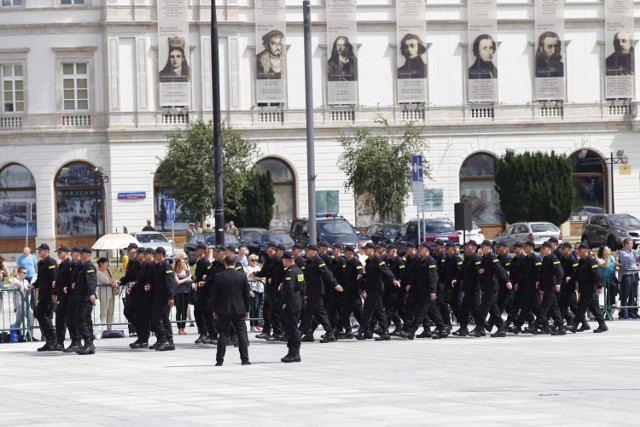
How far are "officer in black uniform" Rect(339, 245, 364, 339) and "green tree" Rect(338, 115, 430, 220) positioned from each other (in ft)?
105

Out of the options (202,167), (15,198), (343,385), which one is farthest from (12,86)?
(343,385)

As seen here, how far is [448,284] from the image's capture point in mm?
27203

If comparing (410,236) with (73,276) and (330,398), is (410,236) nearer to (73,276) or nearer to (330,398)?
(73,276)

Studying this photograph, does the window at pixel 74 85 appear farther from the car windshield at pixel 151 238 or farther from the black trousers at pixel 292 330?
the black trousers at pixel 292 330

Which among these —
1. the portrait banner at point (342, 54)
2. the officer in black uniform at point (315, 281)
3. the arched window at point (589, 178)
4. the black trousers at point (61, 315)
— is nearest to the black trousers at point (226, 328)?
the officer in black uniform at point (315, 281)

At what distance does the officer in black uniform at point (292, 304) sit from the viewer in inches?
857

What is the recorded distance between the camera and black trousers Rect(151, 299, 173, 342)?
80.6 feet

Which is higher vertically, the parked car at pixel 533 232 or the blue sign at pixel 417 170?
the blue sign at pixel 417 170

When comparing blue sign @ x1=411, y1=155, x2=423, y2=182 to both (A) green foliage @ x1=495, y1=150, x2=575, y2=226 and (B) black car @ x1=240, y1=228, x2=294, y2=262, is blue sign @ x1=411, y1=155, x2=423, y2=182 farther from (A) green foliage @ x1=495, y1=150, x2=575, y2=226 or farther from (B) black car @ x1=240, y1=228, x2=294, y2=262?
(A) green foliage @ x1=495, y1=150, x2=575, y2=226

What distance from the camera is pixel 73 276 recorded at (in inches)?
969

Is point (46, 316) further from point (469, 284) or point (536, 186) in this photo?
point (536, 186)

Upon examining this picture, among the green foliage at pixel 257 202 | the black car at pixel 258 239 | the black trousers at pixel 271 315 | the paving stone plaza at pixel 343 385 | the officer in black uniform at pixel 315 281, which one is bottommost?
the paving stone plaza at pixel 343 385

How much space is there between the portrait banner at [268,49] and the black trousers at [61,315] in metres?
37.3

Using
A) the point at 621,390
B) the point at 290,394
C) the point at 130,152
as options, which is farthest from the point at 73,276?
the point at 130,152
